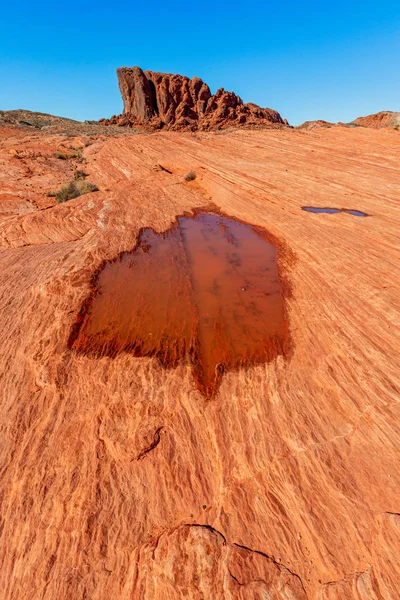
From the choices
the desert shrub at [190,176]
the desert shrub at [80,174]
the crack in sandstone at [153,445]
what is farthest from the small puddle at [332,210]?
the desert shrub at [80,174]

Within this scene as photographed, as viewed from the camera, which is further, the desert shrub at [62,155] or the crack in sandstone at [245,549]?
the desert shrub at [62,155]

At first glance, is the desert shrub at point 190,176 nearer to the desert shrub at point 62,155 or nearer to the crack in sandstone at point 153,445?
the desert shrub at point 62,155

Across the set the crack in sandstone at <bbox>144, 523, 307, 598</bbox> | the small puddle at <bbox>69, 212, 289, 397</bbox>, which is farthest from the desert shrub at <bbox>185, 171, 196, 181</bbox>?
the crack in sandstone at <bbox>144, 523, 307, 598</bbox>

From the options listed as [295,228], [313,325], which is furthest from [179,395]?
[295,228]

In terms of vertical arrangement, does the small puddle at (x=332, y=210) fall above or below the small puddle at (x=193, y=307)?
above

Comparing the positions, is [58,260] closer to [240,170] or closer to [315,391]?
[315,391]
